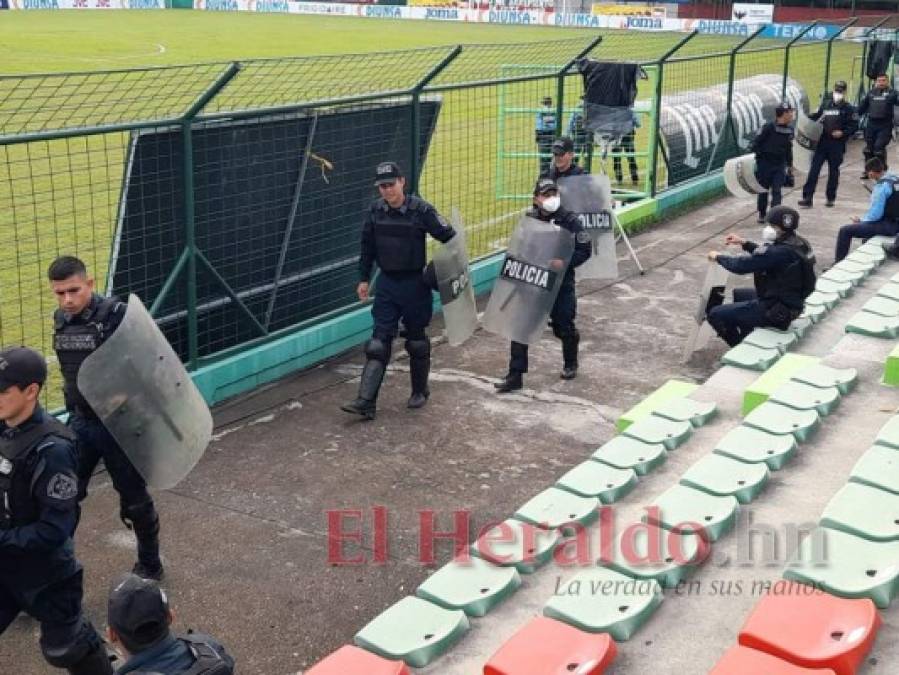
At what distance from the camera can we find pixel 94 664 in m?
4.11

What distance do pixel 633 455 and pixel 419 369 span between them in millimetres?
2156

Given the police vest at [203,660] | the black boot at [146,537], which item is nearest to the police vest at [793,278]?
the black boot at [146,537]

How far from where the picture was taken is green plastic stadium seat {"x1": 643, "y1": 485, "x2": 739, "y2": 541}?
4.76m

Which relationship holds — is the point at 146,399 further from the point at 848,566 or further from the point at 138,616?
the point at 848,566

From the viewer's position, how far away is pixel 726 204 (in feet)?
50.6

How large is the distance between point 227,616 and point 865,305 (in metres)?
5.56

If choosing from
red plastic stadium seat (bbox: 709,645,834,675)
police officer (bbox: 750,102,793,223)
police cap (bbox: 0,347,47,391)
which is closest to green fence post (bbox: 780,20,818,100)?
police officer (bbox: 750,102,793,223)

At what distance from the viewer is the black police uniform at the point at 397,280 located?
7.27 meters

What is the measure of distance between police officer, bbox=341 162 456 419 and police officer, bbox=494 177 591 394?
71 cm

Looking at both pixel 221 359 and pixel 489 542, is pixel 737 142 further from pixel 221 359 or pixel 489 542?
pixel 489 542

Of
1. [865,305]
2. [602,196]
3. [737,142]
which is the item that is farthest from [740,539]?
[737,142]

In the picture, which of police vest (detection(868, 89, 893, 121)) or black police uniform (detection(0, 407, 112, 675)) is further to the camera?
police vest (detection(868, 89, 893, 121))

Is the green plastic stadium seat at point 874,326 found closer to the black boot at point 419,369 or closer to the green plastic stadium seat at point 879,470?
the green plastic stadium seat at point 879,470

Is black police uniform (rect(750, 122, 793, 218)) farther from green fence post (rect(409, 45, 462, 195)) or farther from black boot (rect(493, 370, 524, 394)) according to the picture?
black boot (rect(493, 370, 524, 394))
